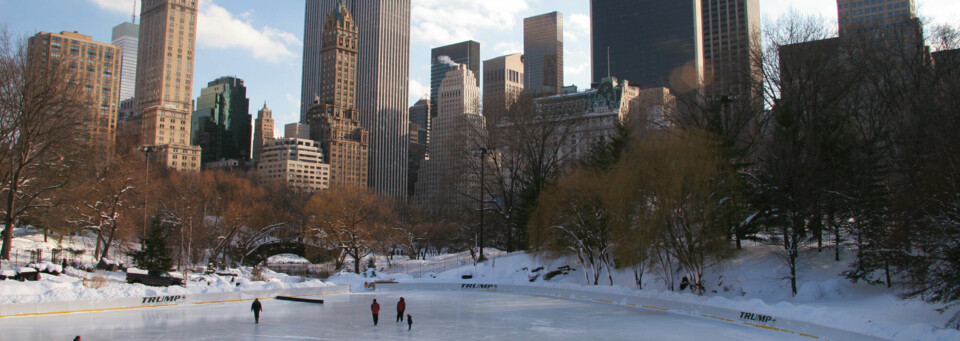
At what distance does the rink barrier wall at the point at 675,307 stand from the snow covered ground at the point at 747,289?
1.04 feet

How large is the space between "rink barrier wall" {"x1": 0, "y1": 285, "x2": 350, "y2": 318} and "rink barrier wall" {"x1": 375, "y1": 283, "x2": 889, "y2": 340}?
7551 millimetres

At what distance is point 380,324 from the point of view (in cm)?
2525

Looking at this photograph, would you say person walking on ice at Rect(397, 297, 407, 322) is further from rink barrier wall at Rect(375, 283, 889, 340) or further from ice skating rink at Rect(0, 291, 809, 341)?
rink barrier wall at Rect(375, 283, 889, 340)

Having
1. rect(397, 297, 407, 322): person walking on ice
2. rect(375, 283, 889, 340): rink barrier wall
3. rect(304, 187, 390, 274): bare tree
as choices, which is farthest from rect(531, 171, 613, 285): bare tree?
rect(304, 187, 390, 274): bare tree

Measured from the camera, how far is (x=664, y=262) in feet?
→ 120

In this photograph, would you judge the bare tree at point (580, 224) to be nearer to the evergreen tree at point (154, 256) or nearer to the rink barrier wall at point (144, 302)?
the rink barrier wall at point (144, 302)

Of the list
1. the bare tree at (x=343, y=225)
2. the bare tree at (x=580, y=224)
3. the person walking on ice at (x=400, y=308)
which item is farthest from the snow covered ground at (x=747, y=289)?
the bare tree at (x=343, y=225)

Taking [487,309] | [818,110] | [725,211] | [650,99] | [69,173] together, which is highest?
[650,99]

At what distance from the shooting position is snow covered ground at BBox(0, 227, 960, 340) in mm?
21688

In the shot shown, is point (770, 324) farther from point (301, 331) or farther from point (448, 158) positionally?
point (448, 158)

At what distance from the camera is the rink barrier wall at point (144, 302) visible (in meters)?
25.7

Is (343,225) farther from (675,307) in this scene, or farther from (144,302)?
(675,307)

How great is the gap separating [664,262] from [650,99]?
131 feet

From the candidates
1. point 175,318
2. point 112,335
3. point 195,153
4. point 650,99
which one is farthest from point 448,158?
point 195,153
